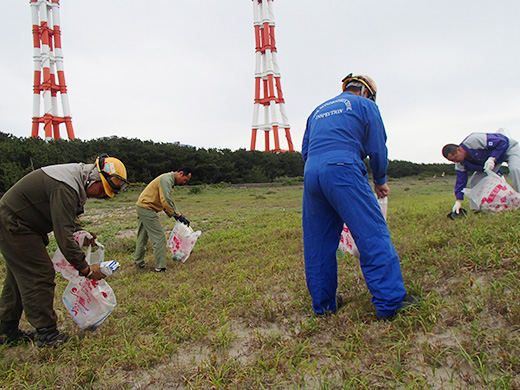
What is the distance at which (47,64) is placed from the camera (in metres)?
34.8

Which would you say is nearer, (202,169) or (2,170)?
(2,170)

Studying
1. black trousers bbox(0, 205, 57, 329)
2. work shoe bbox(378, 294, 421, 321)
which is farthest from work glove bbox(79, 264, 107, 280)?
work shoe bbox(378, 294, 421, 321)

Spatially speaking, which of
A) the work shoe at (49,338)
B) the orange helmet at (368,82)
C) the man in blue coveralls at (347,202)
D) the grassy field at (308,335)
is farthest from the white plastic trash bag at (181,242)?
the orange helmet at (368,82)

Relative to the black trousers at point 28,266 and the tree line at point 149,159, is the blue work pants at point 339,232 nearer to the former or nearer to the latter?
the black trousers at point 28,266

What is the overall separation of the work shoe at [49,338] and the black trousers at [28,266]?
5 cm

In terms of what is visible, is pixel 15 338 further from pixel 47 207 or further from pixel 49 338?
pixel 47 207

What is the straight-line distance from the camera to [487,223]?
3502 millimetres

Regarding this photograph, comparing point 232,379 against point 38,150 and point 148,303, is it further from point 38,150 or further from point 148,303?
point 38,150

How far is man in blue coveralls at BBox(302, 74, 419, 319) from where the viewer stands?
2162mm

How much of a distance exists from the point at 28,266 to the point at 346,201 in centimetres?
238

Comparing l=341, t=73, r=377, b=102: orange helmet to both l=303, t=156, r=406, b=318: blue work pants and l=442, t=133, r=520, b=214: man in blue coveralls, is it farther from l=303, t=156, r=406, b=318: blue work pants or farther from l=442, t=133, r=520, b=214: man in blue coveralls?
l=442, t=133, r=520, b=214: man in blue coveralls

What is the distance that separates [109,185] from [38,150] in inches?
953

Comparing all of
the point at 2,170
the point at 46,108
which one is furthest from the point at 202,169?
the point at 46,108

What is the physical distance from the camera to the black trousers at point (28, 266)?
2.50 meters
